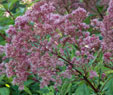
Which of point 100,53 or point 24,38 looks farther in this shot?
point 100,53

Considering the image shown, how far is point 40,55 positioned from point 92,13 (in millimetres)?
1175

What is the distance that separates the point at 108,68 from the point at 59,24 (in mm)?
473

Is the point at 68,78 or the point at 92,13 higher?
the point at 92,13

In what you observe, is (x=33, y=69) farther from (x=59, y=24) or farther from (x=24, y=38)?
(x=59, y=24)

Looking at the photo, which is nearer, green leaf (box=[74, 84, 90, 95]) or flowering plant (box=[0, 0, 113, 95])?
→ flowering plant (box=[0, 0, 113, 95])

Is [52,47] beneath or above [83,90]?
above

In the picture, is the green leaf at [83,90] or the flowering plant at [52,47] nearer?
the flowering plant at [52,47]

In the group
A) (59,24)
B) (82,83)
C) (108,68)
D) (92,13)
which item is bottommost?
(82,83)

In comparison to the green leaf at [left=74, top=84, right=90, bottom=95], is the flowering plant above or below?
above

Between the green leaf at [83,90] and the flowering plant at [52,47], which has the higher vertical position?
the flowering plant at [52,47]

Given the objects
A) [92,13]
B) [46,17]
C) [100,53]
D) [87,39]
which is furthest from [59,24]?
[92,13]

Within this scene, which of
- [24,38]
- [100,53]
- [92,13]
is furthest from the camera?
[92,13]

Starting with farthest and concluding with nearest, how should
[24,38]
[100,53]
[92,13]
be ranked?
[92,13]
[100,53]
[24,38]

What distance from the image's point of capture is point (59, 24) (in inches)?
55.2
